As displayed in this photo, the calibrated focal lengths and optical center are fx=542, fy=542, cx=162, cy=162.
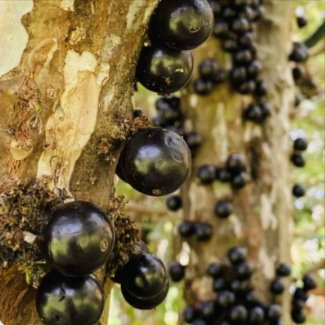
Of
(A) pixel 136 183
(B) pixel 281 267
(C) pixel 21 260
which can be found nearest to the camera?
(C) pixel 21 260

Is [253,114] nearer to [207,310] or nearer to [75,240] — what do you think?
[207,310]

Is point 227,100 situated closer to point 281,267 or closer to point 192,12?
point 281,267

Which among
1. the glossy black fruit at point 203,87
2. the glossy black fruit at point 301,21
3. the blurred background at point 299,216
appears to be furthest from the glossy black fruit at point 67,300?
the glossy black fruit at point 301,21

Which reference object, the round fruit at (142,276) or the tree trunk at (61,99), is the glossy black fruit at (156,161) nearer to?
the tree trunk at (61,99)

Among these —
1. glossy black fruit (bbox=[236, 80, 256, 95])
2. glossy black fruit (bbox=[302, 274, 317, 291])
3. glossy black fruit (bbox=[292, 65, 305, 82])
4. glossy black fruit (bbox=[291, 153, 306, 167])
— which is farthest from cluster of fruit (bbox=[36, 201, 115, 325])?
glossy black fruit (bbox=[292, 65, 305, 82])

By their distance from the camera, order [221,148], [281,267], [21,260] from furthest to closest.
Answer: [221,148] → [281,267] → [21,260]

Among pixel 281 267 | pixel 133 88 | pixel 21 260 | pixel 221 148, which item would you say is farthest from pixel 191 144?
pixel 21 260

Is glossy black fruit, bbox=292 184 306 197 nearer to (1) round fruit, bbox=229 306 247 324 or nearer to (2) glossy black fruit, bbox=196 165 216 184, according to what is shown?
(2) glossy black fruit, bbox=196 165 216 184
